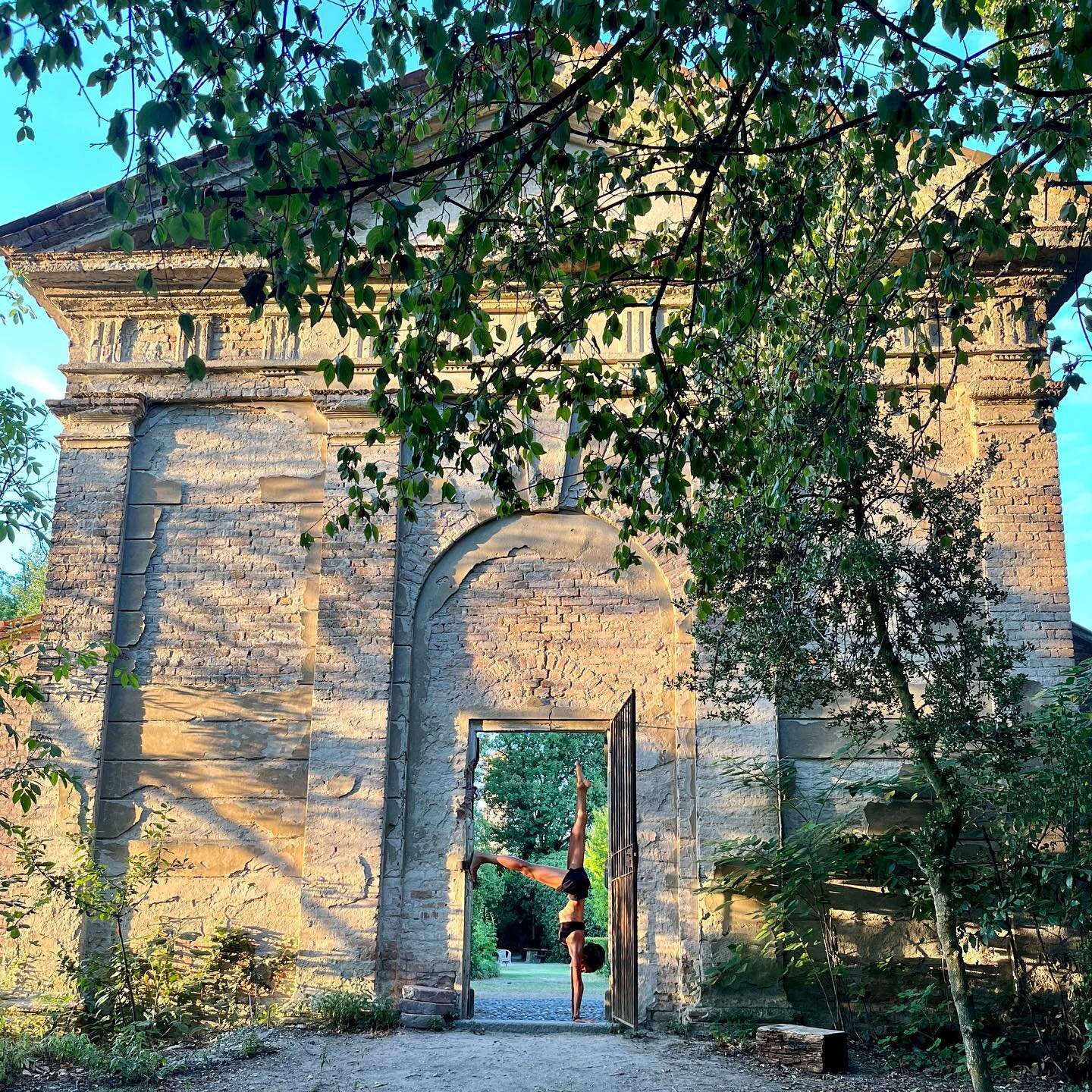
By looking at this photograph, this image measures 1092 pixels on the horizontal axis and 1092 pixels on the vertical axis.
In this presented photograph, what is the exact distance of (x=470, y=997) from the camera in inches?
396

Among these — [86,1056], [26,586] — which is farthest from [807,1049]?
[26,586]

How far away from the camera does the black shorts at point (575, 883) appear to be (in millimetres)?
11148

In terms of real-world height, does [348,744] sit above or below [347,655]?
below

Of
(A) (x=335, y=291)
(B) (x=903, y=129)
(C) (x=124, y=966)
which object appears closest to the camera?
(B) (x=903, y=129)

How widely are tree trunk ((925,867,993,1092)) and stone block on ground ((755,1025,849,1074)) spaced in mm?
967

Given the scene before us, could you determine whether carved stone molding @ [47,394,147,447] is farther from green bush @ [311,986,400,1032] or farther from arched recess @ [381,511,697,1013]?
green bush @ [311,986,400,1032]

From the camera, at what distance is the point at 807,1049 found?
7.99m

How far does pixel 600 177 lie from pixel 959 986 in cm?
522

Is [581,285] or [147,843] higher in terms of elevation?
[581,285]

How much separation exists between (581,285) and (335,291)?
1.46 meters

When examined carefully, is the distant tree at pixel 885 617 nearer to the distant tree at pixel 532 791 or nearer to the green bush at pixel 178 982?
Result: the green bush at pixel 178 982

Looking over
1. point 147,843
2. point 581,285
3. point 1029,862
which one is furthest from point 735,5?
point 147,843

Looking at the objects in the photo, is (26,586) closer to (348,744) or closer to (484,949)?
(484,949)

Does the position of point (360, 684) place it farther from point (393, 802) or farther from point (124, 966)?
point (124, 966)
